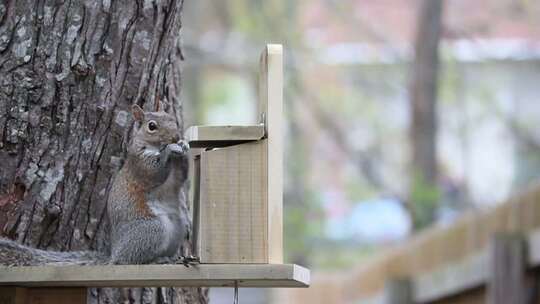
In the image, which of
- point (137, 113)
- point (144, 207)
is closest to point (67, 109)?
point (137, 113)

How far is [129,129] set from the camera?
3.87 meters

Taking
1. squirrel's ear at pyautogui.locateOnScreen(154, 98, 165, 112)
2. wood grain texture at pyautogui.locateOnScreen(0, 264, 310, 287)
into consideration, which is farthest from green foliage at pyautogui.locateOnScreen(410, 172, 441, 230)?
wood grain texture at pyautogui.locateOnScreen(0, 264, 310, 287)

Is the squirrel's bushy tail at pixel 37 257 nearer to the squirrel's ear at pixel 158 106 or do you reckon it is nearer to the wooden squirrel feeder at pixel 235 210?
the wooden squirrel feeder at pixel 235 210

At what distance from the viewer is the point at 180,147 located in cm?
344

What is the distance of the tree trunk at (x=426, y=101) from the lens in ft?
34.9

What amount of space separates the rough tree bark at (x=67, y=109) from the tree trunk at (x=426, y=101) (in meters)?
6.75

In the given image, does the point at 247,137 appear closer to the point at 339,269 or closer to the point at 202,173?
the point at 202,173

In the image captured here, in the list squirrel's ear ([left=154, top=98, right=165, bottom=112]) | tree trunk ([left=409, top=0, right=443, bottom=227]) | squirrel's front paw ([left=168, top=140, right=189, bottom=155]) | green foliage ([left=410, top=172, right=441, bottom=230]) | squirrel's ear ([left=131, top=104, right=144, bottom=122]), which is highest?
tree trunk ([left=409, top=0, right=443, bottom=227])

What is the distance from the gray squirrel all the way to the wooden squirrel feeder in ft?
0.25

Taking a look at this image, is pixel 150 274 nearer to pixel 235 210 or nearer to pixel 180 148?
pixel 235 210

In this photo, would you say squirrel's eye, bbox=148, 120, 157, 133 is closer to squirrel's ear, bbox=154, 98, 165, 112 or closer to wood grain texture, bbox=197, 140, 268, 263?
wood grain texture, bbox=197, 140, 268, 263

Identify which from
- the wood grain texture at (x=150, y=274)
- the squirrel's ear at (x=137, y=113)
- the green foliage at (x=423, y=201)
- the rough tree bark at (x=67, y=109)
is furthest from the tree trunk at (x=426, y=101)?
the wood grain texture at (x=150, y=274)

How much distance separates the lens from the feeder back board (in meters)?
3.31

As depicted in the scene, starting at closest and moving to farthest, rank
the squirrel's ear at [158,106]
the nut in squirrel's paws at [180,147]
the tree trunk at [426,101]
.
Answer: the nut in squirrel's paws at [180,147] < the squirrel's ear at [158,106] < the tree trunk at [426,101]
